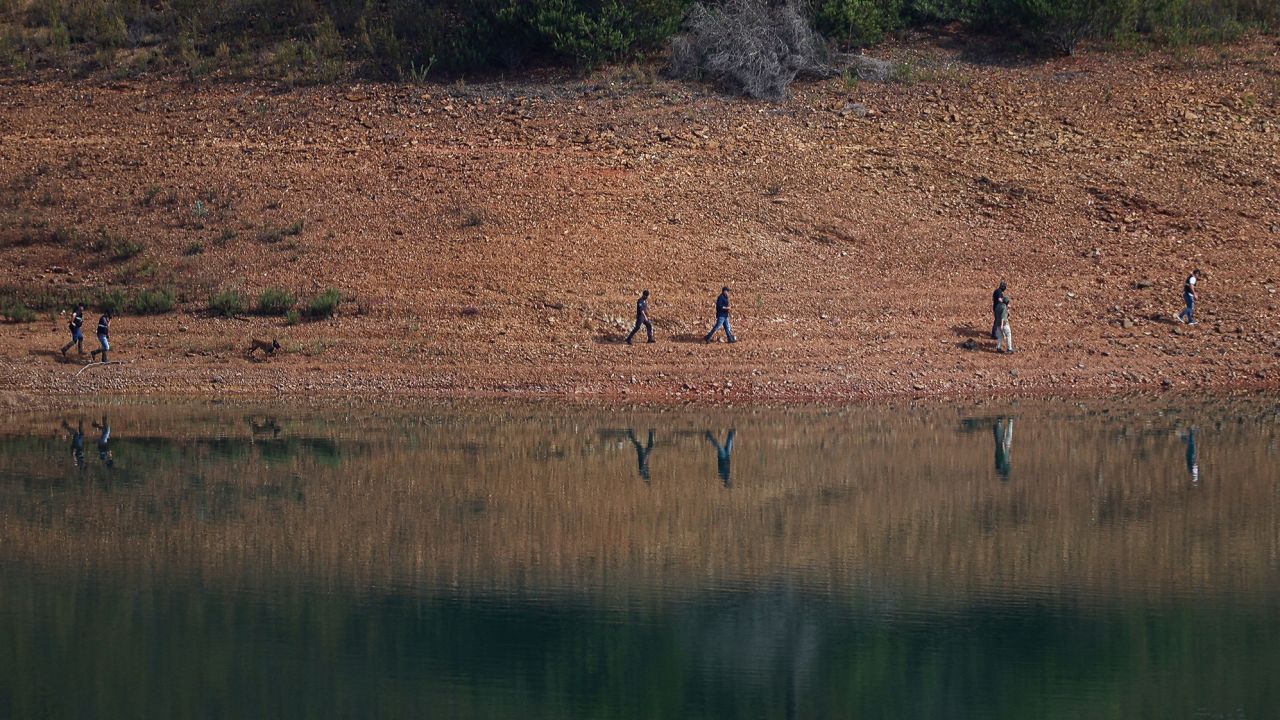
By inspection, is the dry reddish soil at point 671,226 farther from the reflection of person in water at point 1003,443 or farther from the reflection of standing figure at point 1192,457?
the reflection of standing figure at point 1192,457

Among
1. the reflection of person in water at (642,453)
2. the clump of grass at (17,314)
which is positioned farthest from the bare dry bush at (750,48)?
the clump of grass at (17,314)

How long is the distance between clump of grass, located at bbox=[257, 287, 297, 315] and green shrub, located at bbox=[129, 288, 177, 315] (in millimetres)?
2073

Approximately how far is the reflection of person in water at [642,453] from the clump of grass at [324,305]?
9.70 metres

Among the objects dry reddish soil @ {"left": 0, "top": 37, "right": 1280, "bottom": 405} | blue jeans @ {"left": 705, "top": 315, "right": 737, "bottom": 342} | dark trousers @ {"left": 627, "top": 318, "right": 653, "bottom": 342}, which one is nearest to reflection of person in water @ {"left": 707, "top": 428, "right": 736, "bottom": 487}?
dry reddish soil @ {"left": 0, "top": 37, "right": 1280, "bottom": 405}

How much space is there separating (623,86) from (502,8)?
4.17 metres

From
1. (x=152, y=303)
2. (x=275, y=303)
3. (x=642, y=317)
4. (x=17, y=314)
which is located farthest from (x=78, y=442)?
(x=642, y=317)

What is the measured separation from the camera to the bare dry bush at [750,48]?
3831cm

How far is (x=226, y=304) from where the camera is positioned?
102 ft

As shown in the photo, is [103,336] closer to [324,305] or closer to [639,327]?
[324,305]

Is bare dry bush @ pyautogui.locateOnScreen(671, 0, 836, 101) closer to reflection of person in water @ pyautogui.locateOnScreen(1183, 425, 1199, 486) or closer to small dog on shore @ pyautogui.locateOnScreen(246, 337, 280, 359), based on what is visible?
small dog on shore @ pyautogui.locateOnScreen(246, 337, 280, 359)

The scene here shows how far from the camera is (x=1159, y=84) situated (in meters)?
38.3

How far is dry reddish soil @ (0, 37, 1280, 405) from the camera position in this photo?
97.1 feet

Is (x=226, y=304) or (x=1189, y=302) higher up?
(x=1189, y=302)

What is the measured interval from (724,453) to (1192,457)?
7.26 m
